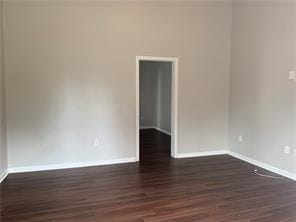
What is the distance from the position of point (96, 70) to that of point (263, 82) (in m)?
2.97

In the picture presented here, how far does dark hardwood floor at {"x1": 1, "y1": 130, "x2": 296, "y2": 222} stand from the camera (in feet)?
9.35

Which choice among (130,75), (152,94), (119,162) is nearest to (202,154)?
(119,162)

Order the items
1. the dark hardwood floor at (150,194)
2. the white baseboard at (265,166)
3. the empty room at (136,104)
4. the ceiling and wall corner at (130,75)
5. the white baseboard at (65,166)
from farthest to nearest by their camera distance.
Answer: the white baseboard at (65,166) < the ceiling and wall corner at (130,75) < the white baseboard at (265,166) < the empty room at (136,104) < the dark hardwood floor at (150,194)

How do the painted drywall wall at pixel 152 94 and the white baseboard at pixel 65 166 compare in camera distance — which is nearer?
the white baseboard at pixel 65 166

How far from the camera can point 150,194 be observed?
3410mm

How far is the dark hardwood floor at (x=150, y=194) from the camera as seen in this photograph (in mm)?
2850

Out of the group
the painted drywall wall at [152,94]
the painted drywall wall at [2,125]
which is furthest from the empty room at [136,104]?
the painted drywall wall at [152,94]

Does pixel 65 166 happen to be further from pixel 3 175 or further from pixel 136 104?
pixel 136 104

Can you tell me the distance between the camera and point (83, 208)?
3.01m

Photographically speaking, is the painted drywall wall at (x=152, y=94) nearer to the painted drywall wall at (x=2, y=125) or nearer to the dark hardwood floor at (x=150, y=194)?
the dark hardwood floor at (x=150, y=194)

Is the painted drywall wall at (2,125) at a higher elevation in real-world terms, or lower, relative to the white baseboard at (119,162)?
higher

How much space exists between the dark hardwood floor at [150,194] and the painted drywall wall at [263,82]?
0.53m

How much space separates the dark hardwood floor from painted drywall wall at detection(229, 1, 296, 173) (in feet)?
1.75

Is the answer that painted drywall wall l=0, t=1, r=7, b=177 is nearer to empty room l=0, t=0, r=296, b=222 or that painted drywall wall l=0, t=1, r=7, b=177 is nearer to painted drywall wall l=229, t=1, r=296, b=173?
empty room l=0, t=0, r=296, b=222
